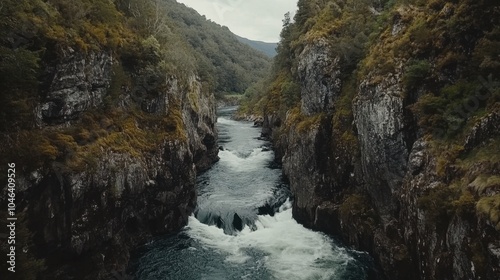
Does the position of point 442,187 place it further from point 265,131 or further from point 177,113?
point 265,131

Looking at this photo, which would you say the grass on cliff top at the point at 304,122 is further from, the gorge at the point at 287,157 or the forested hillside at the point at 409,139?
the gorge at the point at 287,157

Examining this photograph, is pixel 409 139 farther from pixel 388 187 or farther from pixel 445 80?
pixel 445 80

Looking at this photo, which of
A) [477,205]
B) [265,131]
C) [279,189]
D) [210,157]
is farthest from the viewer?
[265,131]

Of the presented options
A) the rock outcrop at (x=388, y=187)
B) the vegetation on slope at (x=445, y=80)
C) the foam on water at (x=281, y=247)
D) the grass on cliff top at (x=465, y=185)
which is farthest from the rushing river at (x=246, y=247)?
the grass on cliff top at (x=465, y=185)

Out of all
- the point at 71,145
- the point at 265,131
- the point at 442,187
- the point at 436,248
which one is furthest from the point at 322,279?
the point at 265,131

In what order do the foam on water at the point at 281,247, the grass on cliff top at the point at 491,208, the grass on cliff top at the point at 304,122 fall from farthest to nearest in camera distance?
the grass on cliff top at the point at 304,122 < the foam on water at the point at 281,247 < the grass on cliff top at the point at 491,208

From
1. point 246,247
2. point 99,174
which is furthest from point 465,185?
point 99,174
